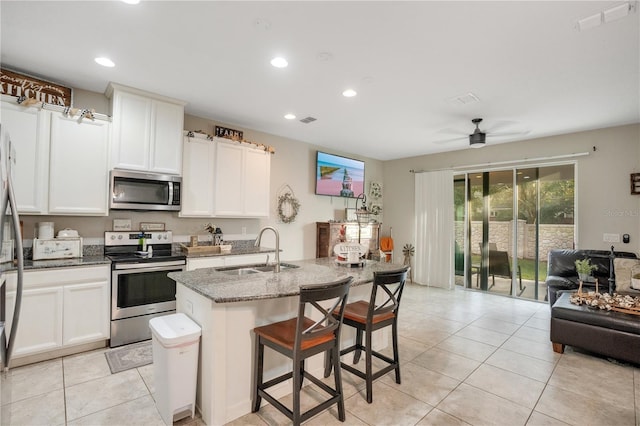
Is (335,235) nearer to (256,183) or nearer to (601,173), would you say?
(256,183)

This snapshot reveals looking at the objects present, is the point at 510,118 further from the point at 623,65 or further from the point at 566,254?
the point at 566,254

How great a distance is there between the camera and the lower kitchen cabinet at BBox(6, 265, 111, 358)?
2.74 metres

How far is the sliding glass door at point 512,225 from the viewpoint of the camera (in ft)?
16.9

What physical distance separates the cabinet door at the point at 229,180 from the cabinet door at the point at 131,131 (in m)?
0.89

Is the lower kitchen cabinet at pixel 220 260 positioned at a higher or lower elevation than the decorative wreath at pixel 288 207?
lower

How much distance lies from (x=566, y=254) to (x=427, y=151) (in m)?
2.99

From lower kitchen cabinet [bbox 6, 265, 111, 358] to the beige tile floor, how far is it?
196mm

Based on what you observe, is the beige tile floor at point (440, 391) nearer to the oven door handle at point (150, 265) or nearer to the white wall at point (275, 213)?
the oven door handle at point (150, 265)

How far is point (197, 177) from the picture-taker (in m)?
4.01

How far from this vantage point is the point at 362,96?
3.58 meters

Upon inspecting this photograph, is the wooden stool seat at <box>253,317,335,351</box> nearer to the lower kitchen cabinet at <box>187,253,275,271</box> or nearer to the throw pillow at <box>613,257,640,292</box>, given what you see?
the lower kitchen cabinet at <box>187,253,275,271</box>

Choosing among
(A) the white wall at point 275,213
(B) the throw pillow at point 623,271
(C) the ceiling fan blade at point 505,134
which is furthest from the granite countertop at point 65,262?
(B) the throw pillow at point 623,271

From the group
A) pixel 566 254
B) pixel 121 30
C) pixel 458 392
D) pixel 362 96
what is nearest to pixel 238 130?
pixel 362 96

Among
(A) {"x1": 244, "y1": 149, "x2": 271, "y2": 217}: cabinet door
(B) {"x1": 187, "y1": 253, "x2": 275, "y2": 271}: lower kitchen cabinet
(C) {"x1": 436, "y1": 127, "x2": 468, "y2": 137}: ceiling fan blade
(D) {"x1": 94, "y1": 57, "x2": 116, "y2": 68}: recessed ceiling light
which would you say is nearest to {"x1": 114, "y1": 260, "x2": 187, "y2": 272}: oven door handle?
(B) {"x1": 187, "y1": 253, "x2": 275, "y2": 271}: lower kitchen cabinet
